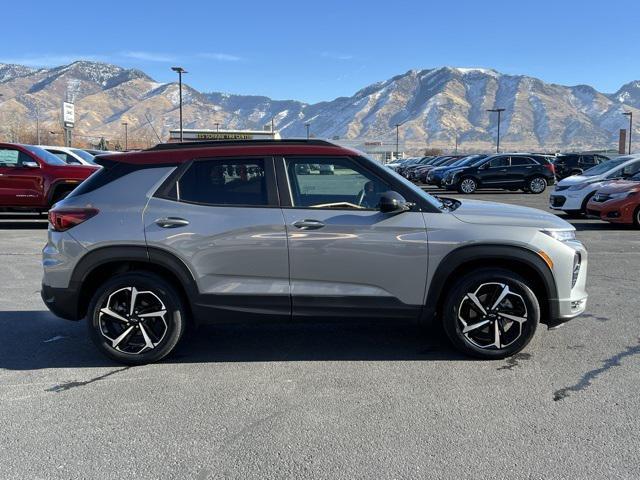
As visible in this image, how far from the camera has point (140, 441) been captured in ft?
11.2

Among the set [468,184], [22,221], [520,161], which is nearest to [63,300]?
[22,221]

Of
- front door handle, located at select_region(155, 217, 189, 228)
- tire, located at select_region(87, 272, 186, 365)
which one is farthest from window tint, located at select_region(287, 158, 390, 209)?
tire, located at select_region(87, 272, 186, 365)

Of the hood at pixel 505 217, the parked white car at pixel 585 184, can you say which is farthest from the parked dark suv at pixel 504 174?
the hood at pixel 505 217

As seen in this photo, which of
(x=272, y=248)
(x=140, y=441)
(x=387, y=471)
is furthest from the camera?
(x=272, y=248)

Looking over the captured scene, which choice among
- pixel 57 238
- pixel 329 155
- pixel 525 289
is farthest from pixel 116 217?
pixel 525 289

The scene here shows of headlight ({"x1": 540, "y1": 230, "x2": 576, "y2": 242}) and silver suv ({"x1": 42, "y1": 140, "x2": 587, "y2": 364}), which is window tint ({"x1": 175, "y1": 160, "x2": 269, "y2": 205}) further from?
headlight ({"x1": 540, "y1": 230, "x2": 576, "y2": 242})

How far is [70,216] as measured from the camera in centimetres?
453

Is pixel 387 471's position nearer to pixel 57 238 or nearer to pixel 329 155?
pixel 329 155

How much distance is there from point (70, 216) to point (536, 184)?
23.7 metres

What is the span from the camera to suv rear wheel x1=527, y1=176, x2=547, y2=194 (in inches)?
989

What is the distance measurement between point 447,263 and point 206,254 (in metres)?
1.87

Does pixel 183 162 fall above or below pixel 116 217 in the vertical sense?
above

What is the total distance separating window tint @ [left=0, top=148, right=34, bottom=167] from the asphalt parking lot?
823 cm

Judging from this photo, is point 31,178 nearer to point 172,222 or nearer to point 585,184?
point 172,222
